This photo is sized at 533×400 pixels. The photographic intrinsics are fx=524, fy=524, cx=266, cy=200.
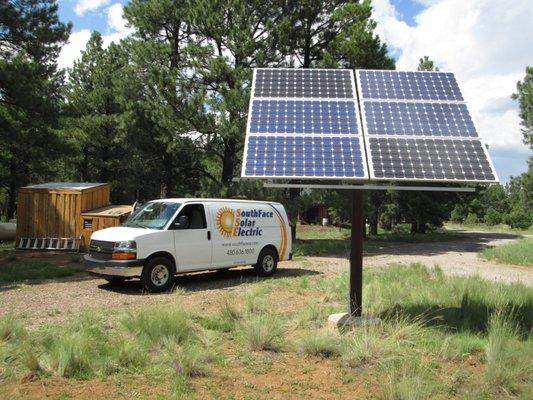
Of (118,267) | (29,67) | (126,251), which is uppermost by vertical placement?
(29,67)

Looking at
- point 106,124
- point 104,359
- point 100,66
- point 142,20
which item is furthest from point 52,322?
point 100,66

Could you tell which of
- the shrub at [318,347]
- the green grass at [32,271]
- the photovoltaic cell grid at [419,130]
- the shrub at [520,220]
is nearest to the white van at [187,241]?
the green grass at [32,271]

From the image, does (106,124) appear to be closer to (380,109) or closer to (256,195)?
(256,195)

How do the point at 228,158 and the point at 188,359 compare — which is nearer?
the point at 188,359

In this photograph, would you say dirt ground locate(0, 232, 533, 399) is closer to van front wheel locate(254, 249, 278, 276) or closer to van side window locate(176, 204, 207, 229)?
van front wheel locate(254, 249, 278, 276)

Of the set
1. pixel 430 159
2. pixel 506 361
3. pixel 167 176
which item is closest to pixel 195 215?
pixel 430 159

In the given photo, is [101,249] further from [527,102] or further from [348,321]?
[527,102]

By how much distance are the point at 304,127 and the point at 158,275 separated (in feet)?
17.6

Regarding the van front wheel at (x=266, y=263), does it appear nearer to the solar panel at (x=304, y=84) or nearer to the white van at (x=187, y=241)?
the white van at (x=187, y=241)

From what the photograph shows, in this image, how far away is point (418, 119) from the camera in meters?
8.79

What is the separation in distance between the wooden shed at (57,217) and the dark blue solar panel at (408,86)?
14.5 meters

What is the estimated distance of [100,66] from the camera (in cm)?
3834

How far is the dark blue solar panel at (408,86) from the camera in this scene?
938 centimetres

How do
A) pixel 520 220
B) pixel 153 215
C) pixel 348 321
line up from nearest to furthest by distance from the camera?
pixel 348 321 < pixel 153 215 < pixel 520 220
